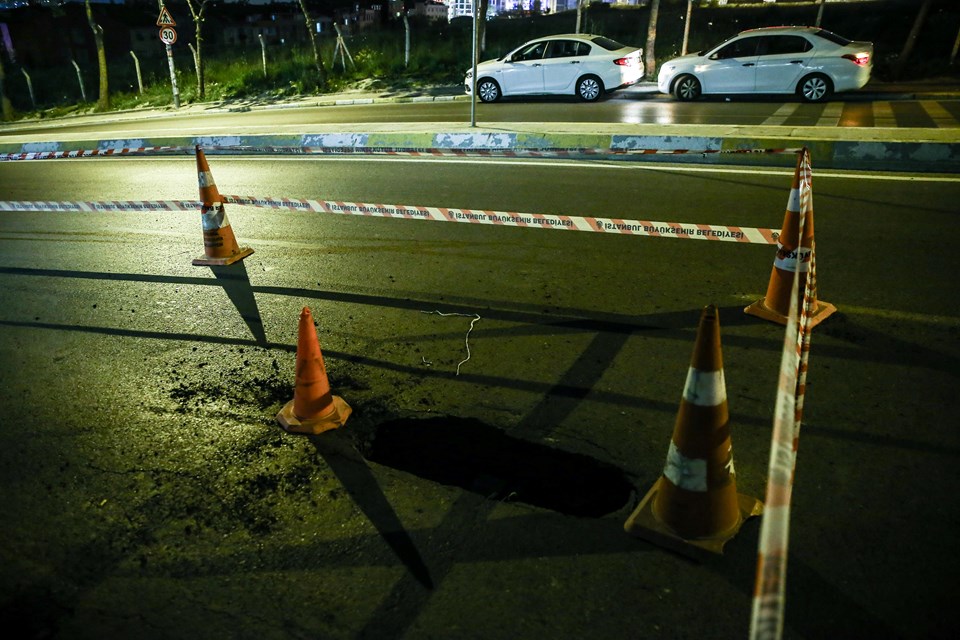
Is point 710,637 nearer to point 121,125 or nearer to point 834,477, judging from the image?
point 834,477

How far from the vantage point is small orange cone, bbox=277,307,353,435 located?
131 inches

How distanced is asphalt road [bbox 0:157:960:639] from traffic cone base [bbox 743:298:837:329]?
10cm

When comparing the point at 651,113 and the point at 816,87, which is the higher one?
the point at 816,87

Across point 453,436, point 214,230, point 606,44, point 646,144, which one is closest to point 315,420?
point 453,436

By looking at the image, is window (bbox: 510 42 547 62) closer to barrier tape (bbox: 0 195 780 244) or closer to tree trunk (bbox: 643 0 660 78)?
tree trunk (bbox: 643 0 660 78)

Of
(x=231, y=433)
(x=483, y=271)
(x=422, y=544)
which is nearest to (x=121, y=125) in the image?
(x=483, y=271)

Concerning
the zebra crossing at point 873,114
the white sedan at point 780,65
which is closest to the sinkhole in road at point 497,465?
the zebra crossing at point 873,114

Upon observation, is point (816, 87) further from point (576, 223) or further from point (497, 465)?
point (497, 465)

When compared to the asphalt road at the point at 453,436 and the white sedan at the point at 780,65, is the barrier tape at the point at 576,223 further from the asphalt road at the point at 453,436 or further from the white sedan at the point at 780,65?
the white sedan at the point at 780,65

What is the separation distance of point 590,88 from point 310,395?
51.6 ft

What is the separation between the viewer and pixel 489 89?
1833cm

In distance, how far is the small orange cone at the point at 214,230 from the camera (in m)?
5.86

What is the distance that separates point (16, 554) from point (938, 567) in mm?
3505

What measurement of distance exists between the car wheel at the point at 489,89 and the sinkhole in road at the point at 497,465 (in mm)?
16321
